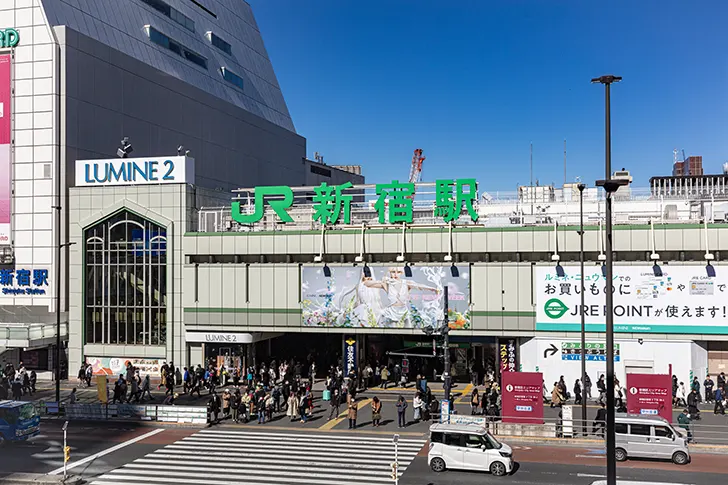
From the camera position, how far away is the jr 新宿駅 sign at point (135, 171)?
5072 cm

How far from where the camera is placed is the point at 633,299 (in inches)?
1715

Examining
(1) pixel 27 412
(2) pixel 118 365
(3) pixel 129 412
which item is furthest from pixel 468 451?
(2) pixel 118 365

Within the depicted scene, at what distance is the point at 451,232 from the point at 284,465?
2169cm

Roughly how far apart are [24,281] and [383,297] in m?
26.9

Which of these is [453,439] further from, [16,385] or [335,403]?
[16,385]

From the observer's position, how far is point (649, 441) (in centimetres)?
2936

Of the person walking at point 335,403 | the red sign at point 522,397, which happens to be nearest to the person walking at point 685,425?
the red sign at point 522,397

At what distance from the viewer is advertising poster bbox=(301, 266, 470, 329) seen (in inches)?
1836

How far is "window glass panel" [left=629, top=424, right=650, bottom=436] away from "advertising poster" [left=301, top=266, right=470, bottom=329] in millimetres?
17496

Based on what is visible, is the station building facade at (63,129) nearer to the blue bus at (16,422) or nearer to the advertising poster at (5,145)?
the advertising poster at (5,145)

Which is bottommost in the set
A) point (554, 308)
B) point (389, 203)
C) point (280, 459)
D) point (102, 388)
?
point (280, 459)

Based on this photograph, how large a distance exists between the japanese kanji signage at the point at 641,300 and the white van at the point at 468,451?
18111 millimetres

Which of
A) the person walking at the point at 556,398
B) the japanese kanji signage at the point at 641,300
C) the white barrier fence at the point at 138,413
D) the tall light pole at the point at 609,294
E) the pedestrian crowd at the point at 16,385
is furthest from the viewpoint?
the pedestrian crowd at the point at 16,385

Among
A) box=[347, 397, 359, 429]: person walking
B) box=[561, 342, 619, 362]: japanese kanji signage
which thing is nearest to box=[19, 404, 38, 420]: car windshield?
box=[347, 397, 359, 429]: person walking
